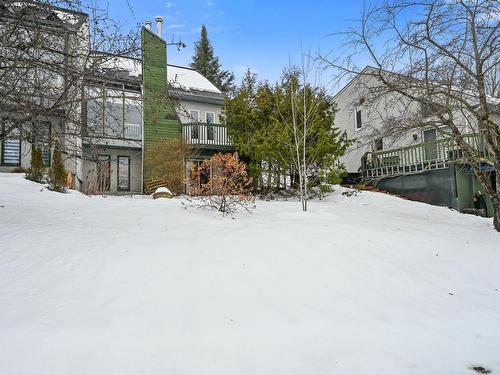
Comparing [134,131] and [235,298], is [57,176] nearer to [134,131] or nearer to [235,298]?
[134,131]

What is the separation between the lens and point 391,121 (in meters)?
9.24

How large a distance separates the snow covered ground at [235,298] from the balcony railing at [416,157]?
6447 millimetres

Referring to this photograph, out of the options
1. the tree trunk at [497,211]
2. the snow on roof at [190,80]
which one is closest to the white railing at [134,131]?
the snow on roof at [190,80]

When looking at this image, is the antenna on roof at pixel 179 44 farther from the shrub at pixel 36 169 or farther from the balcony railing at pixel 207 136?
the balcony railing at pixel 207 136

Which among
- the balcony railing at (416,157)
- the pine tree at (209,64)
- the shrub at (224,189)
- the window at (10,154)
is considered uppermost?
the pine tree at (209,64)

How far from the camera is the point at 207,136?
18266 mm

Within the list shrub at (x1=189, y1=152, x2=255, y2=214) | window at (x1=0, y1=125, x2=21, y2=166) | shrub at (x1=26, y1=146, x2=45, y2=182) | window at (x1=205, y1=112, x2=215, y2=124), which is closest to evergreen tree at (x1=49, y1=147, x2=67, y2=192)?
shrub at (x1=26, y1=146, x2=45, y2=182)

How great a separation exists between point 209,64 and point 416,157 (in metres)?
32.3

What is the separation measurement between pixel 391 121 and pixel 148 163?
1191 cm

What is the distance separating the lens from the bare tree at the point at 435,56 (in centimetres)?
791

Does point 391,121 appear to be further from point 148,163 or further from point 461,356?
point 148,163

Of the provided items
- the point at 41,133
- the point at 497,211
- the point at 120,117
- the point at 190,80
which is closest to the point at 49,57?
the point at 41,133

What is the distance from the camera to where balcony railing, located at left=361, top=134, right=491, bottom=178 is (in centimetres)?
1259

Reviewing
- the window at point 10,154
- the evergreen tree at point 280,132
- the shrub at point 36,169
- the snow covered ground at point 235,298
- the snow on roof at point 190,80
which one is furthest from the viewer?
the snow on roof at point 190,80
